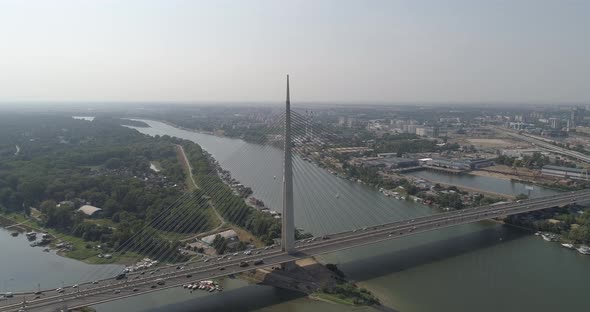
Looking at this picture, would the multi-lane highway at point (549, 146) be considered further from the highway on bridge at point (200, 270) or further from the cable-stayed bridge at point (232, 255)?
the highway on bridge at point (200, 270)

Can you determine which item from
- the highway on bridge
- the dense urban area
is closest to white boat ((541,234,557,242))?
the dense urban area

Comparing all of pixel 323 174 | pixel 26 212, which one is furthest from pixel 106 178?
pixel 323 174

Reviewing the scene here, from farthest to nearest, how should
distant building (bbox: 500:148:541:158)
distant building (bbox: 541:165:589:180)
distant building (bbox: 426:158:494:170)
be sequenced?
distant building (bbox: 500:148:541:158) < distant building (bbox: 426:158:494:170) < distant building (bbox: 541:165:589:180)

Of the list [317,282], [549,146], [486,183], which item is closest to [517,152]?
[549,146]

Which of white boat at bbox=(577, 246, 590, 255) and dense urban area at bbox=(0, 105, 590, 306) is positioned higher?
dense urban area at bbox=(0, 105, 590, 306)

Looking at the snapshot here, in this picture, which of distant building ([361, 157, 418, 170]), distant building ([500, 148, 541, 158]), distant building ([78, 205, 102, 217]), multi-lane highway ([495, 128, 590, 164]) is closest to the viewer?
distant building ([78, 205, 102, 217])

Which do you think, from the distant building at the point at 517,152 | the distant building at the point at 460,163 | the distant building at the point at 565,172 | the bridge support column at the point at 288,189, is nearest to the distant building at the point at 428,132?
the distant building at the point at 517,152

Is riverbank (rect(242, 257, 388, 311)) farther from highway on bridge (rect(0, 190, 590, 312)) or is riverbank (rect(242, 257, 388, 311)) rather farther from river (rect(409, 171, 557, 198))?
river (rect(409, 171, 557, 198))
